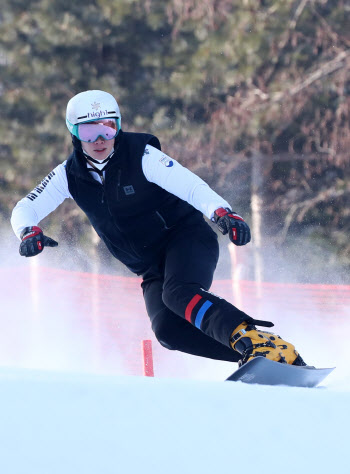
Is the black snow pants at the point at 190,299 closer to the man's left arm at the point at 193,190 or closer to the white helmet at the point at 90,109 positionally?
the man's left arm at the point at 193,190

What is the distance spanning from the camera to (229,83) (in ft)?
47.2

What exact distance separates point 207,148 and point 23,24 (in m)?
4.14

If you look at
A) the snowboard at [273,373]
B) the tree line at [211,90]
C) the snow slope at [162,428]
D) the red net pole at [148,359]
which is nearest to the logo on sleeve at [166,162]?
the snowboard at [273,373]

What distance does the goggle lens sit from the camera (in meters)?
3.24

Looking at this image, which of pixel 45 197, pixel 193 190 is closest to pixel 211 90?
pixel 45 197

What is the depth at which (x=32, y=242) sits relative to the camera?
3.17m

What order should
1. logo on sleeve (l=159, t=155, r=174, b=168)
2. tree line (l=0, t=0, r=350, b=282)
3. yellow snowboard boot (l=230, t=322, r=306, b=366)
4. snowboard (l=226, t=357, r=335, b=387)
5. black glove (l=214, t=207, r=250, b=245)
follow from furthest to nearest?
tree line (l=0, t=0, r=350, b=282) → logo on sleeve (l=159, t=155, r=174, b=168) → black glove (l=214, t=207, r=250, b=245) → yellow snowboard boot (l=230, t=322, r=306, b=366) → snowboard (l=226, t=357, r=335, b=387)

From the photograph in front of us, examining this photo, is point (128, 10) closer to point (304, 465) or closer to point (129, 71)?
point (129, 71)

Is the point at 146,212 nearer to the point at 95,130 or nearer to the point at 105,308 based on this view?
the point at 95,130

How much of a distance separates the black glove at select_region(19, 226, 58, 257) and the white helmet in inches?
16.9

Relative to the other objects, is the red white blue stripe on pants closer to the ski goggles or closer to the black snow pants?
the black snow pants

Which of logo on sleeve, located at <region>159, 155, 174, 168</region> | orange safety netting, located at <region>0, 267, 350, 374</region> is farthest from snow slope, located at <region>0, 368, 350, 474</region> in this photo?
orange safety netting, located at <region>0, 267, 350, 374</region>

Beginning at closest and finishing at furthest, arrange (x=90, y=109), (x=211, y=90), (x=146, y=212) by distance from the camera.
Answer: (x=90, y=109) < (x=146, y=212) < (x=211, y=90)

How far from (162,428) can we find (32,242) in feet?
6.08
